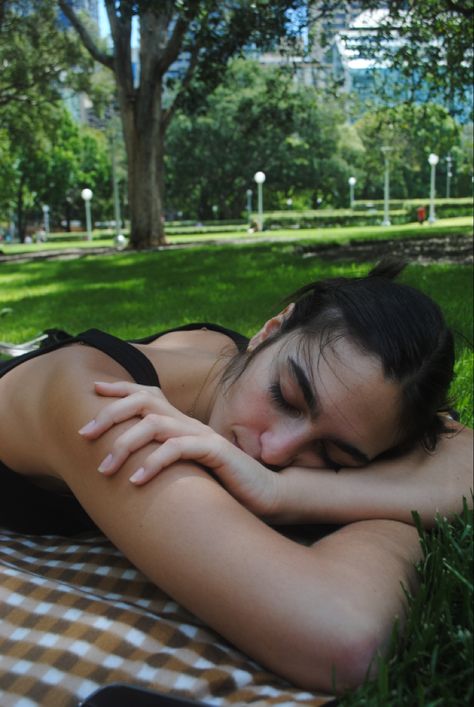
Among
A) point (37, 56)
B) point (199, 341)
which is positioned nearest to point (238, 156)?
point (37, 56)

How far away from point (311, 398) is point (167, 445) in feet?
1.34

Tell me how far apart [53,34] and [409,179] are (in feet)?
205

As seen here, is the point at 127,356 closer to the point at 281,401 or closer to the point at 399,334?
the point at 281,401

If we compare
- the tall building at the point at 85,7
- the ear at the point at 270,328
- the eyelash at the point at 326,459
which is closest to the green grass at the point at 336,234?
the tall building at the point at 85,7

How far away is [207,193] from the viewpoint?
2296 inches

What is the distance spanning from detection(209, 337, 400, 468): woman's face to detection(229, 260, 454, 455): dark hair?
1.6 inches

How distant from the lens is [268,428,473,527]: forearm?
1842 mm

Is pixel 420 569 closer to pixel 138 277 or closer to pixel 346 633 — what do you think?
pixel 346 633

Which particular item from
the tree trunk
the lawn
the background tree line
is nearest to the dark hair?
the lawn

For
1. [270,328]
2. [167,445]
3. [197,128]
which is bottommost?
[167,445]

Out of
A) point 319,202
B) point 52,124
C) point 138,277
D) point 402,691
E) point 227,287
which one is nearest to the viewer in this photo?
point 402,691

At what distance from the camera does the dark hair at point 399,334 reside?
73.5 inches

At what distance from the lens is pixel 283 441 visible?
1834 mm

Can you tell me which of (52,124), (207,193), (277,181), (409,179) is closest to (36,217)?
(207,193)
